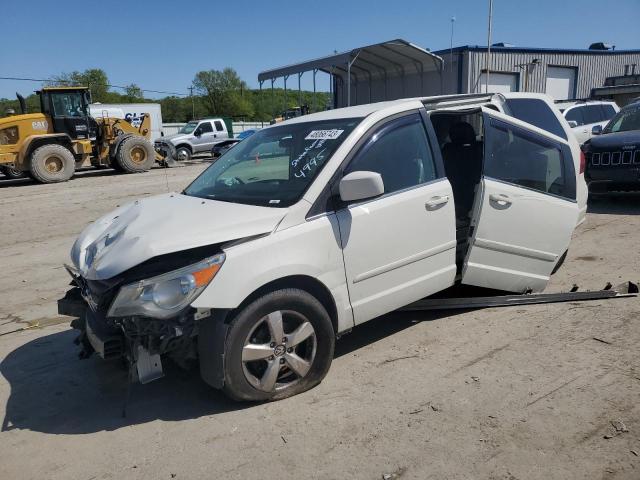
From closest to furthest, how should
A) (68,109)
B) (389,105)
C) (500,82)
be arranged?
1. (389,105)
2. (68,109)
3. (500,82)

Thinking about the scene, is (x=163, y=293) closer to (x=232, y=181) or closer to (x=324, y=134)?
(x=232, y=181)

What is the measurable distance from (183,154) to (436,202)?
930 inches

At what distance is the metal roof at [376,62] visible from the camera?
19.5 meters

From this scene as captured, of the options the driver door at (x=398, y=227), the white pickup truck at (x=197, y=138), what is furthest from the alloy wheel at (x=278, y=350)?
the white pickup truck at (x=197, y=138)

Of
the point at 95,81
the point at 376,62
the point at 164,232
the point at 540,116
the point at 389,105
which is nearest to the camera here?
the point at 164,232

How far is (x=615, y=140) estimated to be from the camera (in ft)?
28.4

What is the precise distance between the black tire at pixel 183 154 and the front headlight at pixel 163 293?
2384 centimetres

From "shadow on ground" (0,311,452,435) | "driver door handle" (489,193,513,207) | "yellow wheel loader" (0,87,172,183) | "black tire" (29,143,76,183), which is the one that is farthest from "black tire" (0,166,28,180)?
"driver door handle" (489,193,513,207)

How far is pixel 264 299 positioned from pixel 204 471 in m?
0.96

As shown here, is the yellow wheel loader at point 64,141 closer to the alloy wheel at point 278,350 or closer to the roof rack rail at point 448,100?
the roof rack rail at point 448,100

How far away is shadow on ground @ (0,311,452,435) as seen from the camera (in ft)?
10.3

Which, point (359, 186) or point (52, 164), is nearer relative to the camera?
point (359, 186)

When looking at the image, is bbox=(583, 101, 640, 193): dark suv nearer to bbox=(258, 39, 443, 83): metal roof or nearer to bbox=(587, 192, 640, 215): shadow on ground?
bbox=(587, 192, 640, 215): shadow on ground

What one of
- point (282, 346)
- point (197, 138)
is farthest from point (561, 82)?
point (282, 346)
